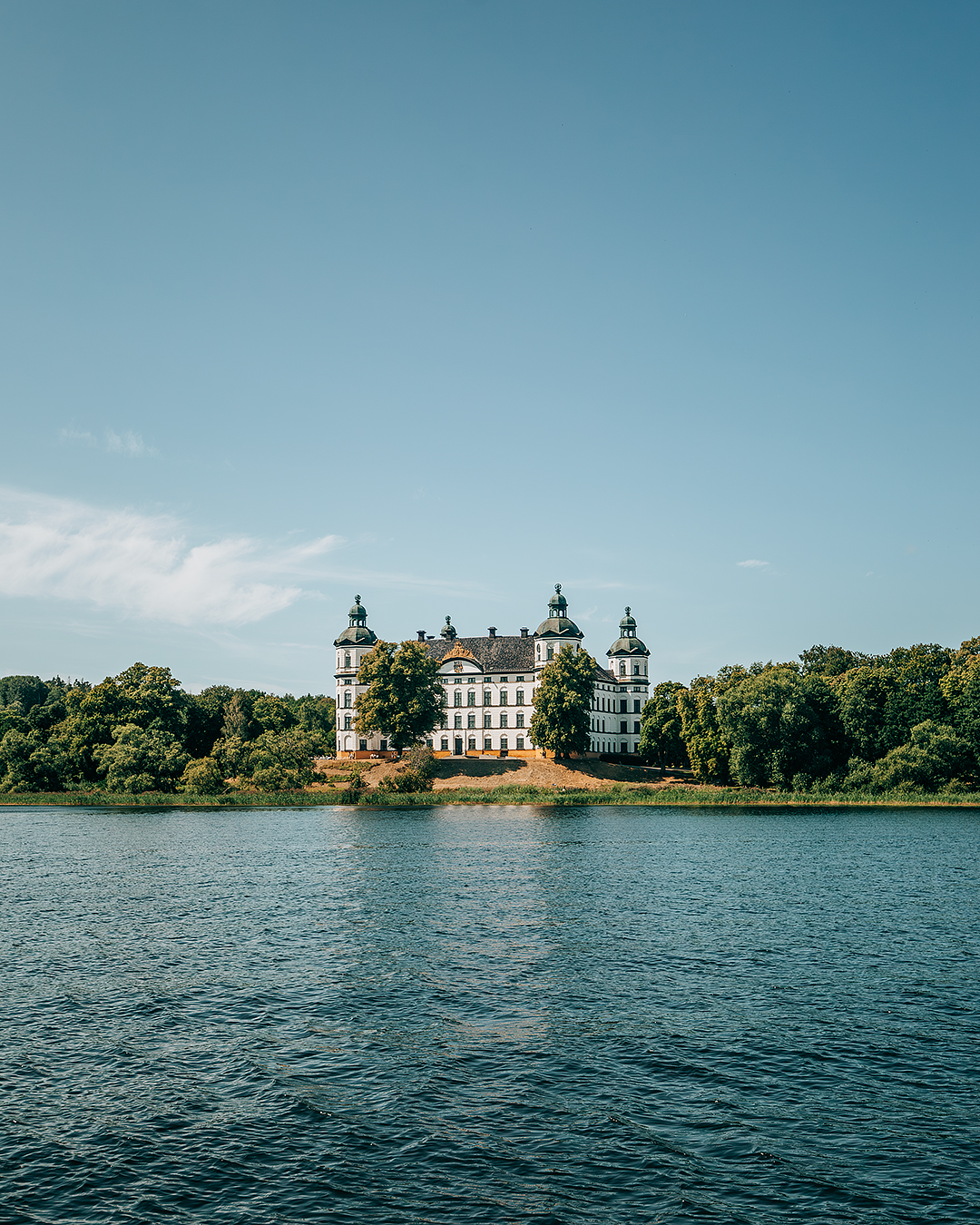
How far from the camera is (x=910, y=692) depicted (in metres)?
114

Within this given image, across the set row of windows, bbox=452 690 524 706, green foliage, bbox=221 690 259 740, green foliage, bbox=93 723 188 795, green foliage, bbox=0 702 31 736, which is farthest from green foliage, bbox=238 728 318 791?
row of windows, bbox=452 690 524 706

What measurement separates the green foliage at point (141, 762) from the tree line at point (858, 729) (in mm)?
65147

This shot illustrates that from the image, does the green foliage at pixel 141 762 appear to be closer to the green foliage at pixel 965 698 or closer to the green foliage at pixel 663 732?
the green foliage at pixel 663 732

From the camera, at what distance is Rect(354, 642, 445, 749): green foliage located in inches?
5453

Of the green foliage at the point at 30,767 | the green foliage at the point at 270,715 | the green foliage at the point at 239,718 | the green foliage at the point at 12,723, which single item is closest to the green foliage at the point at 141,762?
the green foliage at the point at 30,767

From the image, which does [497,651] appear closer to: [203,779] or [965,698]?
[203,779]

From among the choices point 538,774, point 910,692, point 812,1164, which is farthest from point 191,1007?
Answer: point 538,774

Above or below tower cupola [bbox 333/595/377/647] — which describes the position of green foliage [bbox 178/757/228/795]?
below

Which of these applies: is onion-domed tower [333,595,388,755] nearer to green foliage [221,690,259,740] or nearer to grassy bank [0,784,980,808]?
green foliage [221,690,259,740]

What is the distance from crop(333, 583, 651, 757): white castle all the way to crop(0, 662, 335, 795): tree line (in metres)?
27.3

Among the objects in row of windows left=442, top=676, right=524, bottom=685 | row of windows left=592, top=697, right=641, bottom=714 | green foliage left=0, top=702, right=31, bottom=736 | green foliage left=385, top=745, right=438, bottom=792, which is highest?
row of windows left=442, top=676, right=524, bottom=685

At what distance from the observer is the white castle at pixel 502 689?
16475cm

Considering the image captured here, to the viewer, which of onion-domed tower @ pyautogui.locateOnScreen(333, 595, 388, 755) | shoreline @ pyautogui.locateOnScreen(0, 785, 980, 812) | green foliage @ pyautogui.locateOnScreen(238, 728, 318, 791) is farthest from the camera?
onion-domed tower @ pyautogui.locateOnScreen(333, 595, 388, 755)

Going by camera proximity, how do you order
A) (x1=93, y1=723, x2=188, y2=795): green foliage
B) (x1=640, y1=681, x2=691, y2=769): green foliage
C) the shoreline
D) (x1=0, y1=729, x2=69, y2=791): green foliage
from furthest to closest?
(x1=640, y1=681, x2=691, y2=769): green foliage → (x1=0, y1=729, x2=69, y2=791): green foliage → (x1=93, y1=723, x2=188, y2=795): green foliage → the shoreline
